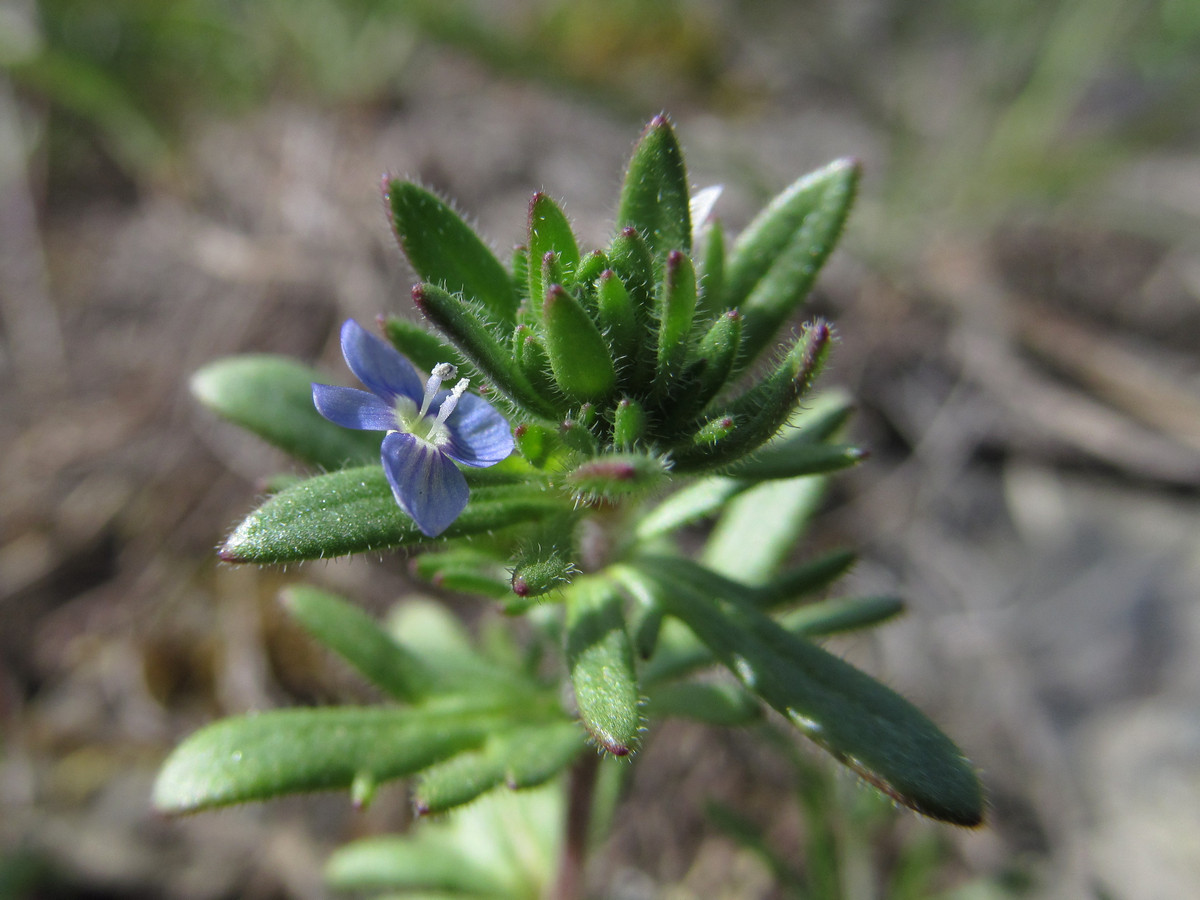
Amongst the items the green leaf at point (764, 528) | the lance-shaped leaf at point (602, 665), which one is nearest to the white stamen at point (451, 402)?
the lance-shaped leaf at point (602, 665)

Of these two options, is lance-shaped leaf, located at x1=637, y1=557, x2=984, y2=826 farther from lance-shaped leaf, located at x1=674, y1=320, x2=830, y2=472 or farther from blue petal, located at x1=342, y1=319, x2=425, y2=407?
blue petal, located at x1=342, y1=319, x2=425, y2=407

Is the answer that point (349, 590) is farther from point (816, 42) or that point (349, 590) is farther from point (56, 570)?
point (816, 42)

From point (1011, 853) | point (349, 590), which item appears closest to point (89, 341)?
point (349, 590)

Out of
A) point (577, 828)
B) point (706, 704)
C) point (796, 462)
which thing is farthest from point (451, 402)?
point (577, 828)

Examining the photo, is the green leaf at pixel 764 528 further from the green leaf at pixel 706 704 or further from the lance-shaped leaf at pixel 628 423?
the lance-shaped leaf at pixel 628 423

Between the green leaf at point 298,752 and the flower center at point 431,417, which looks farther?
the green leaf at point 298,752
